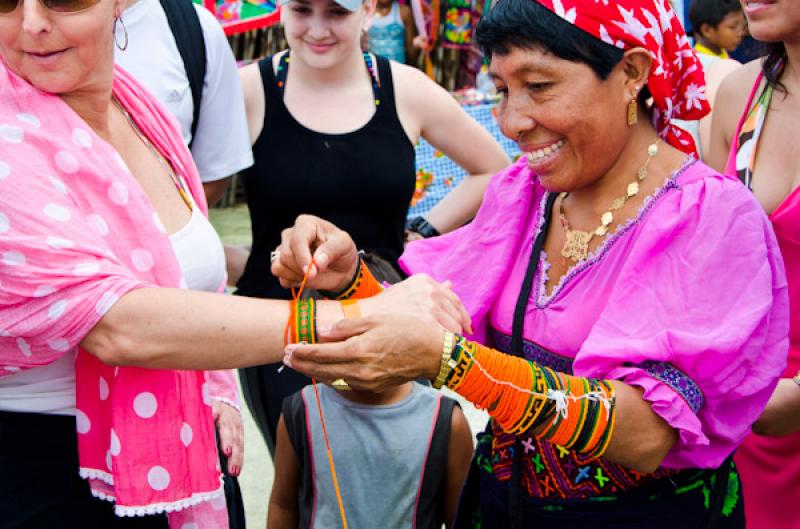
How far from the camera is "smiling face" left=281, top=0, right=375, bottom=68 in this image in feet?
11.0

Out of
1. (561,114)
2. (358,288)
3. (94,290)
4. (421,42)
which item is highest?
(561,114)

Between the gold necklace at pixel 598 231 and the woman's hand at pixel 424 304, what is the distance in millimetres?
260

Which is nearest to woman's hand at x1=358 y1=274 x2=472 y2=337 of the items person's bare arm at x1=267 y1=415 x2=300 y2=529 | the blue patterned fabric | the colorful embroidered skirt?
the colorful embroidered skirt

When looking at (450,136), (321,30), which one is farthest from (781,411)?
(321,30)

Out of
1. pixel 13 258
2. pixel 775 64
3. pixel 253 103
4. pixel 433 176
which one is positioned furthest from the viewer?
pixel 433 176

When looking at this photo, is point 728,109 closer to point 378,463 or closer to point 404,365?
point 378,463

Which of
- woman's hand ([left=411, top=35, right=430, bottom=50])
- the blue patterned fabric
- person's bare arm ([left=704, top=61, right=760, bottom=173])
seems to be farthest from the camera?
woman's hand ([left=411, top=35, right=430, bottom=50])

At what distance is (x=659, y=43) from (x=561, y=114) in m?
0.23

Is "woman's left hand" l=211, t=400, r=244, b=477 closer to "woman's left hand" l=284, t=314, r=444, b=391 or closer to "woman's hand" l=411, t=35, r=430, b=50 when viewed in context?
"woman's left hand" l=284, t=314, r=444, b=391

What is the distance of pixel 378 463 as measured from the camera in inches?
108

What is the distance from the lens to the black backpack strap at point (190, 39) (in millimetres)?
3041

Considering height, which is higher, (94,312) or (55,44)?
(55,44)

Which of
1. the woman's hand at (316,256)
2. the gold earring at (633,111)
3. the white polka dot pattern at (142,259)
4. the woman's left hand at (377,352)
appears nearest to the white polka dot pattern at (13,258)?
the white polka dot pattern at (142,259)

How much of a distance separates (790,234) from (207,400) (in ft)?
4.91
